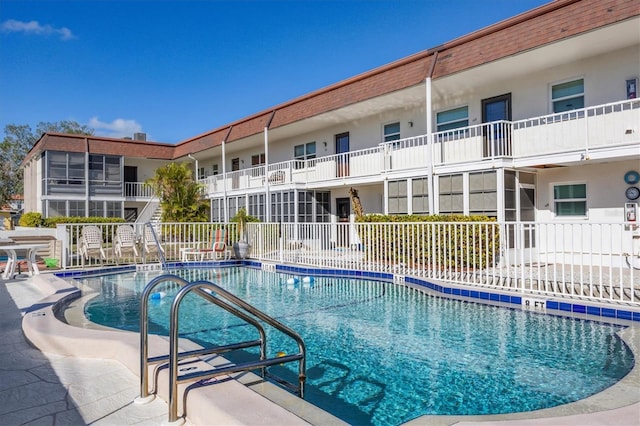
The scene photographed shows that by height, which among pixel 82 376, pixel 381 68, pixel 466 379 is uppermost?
pixel 381 68

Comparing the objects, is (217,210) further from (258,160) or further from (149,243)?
(149,243)

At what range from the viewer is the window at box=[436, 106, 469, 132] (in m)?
15.0

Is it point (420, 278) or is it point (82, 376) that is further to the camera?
point (420, 278)

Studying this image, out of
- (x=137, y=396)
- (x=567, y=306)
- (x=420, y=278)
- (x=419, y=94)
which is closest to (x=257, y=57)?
(x=419, y=94)

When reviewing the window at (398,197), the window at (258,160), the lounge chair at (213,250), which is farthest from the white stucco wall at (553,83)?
the window at (258,160)

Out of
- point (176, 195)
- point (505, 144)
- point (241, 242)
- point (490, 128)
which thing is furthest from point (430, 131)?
point (176, 195)

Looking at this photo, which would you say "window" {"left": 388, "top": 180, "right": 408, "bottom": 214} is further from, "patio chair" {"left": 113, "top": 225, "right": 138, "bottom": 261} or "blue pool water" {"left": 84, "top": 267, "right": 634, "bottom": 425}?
"patio chair" {"left": 113, "top": 225, "right": 138, "bottom": 261}

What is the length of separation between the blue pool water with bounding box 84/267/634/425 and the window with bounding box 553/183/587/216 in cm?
681

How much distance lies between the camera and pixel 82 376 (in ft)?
12.4

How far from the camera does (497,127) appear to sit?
1292 centimetres

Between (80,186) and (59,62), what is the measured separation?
27.9 feet

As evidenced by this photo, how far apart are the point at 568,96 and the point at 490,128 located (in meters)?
2.36

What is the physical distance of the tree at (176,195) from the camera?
22625 millimetres

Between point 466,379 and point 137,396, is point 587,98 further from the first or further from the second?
point 137,396
